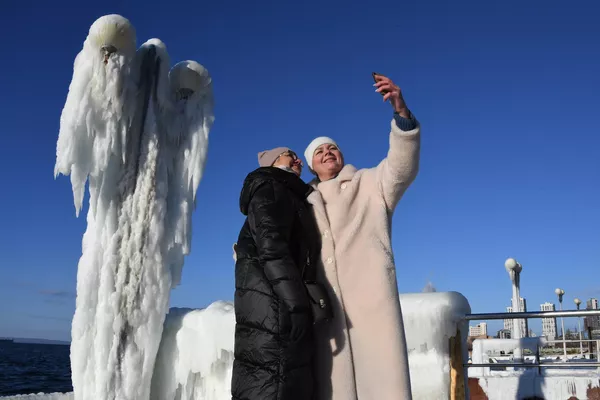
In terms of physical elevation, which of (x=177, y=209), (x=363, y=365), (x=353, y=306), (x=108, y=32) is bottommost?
(x=363, y=365)

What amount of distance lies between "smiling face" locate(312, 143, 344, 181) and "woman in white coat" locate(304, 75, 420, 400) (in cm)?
22

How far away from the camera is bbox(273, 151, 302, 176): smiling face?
8.64 ft

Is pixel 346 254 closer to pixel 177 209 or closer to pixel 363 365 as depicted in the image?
pixel 363 365

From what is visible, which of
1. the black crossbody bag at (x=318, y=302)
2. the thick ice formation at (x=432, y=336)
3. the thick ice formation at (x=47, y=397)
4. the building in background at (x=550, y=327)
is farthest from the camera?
the building in background at (x=550, y=327)

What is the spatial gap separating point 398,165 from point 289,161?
59 centimetres

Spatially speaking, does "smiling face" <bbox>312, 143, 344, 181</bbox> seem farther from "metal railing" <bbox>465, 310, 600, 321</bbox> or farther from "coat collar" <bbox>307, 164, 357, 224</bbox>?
Result: "metal railing" <bbox>465, 310, 600, 321</bbox>

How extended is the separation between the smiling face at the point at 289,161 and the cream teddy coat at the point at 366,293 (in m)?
0.27

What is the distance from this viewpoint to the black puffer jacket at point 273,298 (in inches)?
79.3

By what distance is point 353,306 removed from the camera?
90.4 inches

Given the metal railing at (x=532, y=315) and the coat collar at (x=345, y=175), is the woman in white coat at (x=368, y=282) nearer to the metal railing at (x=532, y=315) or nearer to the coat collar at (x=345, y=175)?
the coat collar at (x=345, y=175)

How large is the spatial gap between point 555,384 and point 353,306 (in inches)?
132

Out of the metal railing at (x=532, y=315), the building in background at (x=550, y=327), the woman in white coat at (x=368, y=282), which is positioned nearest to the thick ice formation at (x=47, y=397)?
the woman in white coat at (x=368, y=282)

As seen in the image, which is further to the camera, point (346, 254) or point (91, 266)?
point (91, 266)

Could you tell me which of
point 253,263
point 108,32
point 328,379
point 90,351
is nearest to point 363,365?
point 328,379
